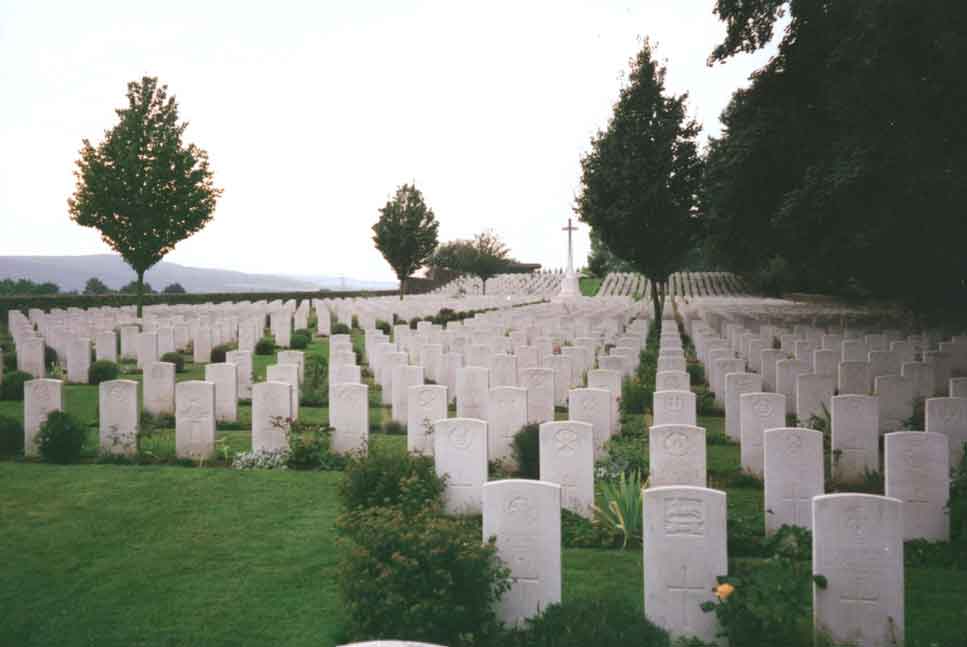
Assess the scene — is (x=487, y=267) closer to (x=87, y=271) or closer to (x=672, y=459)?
(x=672, y=459)

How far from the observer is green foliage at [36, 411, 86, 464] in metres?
8.20

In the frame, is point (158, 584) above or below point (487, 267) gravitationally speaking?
below

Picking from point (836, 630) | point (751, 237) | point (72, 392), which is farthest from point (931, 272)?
point (72, 392)

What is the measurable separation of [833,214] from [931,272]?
635 centimetres

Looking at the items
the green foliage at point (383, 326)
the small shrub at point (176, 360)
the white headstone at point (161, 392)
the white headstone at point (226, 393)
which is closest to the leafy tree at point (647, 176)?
the green foliage at point (383, 326)

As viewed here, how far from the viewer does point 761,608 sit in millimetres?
3863

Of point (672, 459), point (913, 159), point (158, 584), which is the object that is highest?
point (913, 159)

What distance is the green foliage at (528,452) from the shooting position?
7.53 metres

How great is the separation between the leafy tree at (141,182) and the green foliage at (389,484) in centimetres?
1726

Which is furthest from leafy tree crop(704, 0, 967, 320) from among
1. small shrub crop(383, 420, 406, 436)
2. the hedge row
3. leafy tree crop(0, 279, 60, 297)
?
leafy tree crop(0, 279, 60, 297)

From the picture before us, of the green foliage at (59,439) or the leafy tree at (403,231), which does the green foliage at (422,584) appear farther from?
the leafy tree at (403,231)

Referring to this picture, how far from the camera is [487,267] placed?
56.8 m

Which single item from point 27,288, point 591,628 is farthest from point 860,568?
point 27,288

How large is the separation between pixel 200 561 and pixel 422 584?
237 cm
